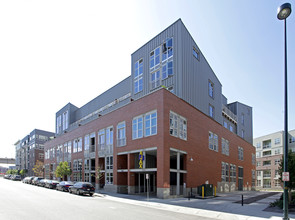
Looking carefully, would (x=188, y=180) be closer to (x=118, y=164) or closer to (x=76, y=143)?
(x=118, y=164)

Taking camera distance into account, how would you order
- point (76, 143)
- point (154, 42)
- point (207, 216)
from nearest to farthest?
point (207, 216), point (154, 42), point (76, 143)

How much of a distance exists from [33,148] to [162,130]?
7259 cm

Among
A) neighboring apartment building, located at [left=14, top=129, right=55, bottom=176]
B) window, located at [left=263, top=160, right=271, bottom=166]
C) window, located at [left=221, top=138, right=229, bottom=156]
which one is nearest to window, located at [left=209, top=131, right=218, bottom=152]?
window, located at [left=221, top=138, right=229, bottom=156]

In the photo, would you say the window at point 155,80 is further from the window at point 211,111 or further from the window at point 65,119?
the window at point 65,119

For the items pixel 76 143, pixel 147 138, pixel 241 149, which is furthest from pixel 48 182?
pixel 241 149

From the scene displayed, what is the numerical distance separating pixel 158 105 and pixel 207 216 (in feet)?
41.7

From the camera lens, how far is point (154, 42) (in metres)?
32.2

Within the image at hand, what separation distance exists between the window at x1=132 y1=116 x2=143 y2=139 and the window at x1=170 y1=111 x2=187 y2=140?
364 cm

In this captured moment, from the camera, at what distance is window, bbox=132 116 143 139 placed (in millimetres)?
27016

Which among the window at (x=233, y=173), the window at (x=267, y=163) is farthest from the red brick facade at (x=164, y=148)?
the window at (x=267, y=163)

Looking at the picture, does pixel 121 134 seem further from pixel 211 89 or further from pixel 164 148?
pixel 211 89

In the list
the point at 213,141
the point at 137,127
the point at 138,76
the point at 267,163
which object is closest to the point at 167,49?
the point at 138,76

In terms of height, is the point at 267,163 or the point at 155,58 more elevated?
the point at 155,58

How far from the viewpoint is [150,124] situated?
25547 mm
